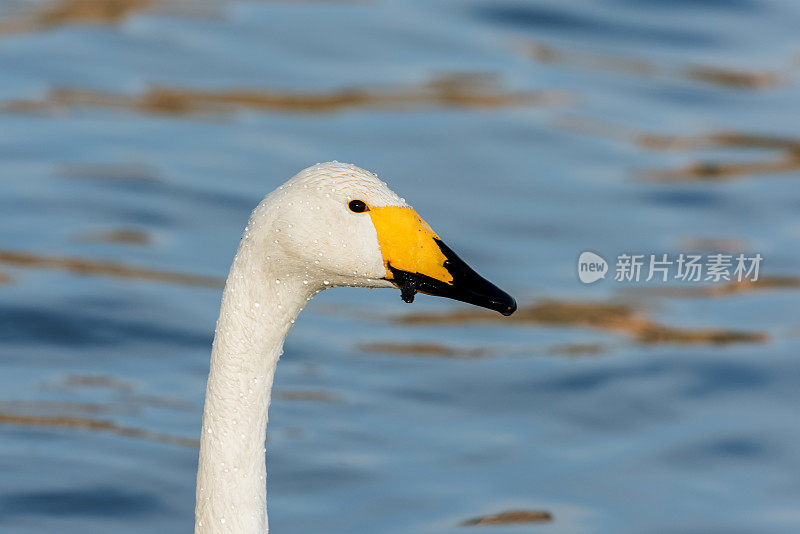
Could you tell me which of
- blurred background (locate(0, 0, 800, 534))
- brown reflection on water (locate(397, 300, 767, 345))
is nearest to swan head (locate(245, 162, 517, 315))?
blurred background (locate(0, 0, 800, 534))

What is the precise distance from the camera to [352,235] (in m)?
4.47

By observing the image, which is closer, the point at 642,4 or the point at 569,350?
the point at 569,350

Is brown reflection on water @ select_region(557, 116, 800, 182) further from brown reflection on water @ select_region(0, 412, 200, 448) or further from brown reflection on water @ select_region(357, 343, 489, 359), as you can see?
brown reflection on water @ select_region(0, 412, 200, 448)

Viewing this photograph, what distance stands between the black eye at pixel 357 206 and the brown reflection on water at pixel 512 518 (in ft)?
10.2

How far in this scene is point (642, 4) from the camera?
53.8ft

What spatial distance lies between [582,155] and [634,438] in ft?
14.8

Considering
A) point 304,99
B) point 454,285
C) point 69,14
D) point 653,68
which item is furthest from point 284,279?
point 69,14

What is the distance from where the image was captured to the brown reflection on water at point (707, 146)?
12.4m

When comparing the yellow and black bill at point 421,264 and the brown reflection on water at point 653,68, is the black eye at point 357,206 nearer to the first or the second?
the yellow and black bill at point 421,264

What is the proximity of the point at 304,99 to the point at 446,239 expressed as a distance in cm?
319

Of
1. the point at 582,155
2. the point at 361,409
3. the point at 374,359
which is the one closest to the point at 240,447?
the point at 361,409

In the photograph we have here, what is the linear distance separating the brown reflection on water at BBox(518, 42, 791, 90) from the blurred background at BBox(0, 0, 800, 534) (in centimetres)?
4

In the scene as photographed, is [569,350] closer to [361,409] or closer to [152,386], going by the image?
[361,409]
